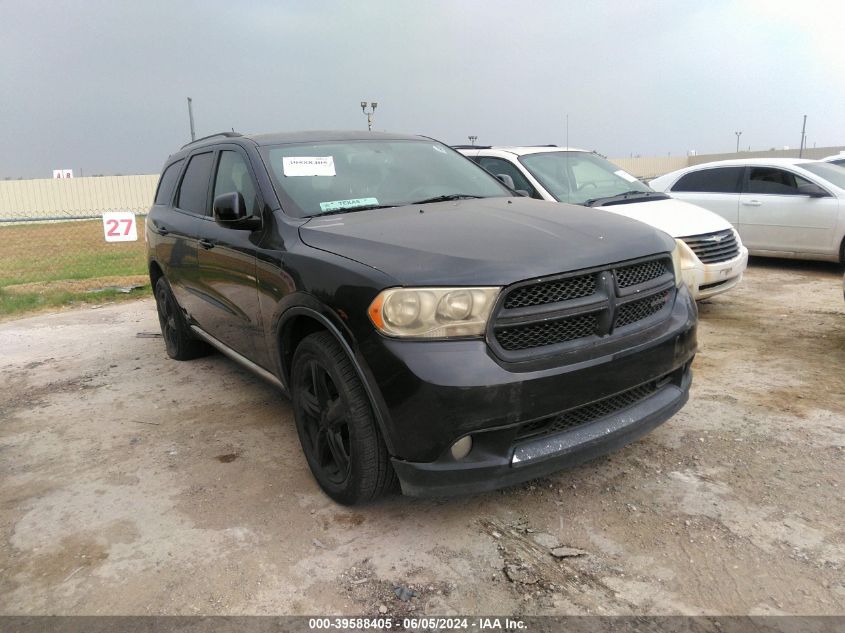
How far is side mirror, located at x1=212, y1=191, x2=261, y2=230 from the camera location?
3.36 m

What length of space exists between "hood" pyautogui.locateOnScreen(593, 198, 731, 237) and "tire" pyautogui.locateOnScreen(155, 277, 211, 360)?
13.0 ft

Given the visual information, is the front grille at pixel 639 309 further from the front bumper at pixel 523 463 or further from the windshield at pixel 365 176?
the windshield at pixel 365 176

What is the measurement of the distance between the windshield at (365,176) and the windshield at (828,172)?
254 inches

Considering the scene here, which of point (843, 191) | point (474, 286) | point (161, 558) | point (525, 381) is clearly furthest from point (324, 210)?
point (843, 191)

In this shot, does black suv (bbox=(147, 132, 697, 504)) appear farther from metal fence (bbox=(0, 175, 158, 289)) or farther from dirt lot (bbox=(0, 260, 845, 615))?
metal fence (bbox=(0, 175, 158, 289))

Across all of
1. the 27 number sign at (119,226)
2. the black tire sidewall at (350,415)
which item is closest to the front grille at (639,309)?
the black tire sidewall at (350,415)

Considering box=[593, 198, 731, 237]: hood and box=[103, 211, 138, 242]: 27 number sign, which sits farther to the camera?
box=[103, 211, 138, 242]: 27 number sign

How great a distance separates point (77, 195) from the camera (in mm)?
36438

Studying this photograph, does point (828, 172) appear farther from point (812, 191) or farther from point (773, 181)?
point (773, 181)

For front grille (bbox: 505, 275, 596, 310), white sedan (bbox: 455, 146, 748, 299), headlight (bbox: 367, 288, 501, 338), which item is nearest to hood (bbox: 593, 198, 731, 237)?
white sedan (bbox: 455, 146, 748, 299)

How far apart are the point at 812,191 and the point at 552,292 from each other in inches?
295

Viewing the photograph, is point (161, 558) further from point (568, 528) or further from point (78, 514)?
point (568, 528)

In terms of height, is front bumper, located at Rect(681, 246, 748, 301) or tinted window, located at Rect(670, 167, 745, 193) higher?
tinted window, located at Rect(670, 167, 745, 193)

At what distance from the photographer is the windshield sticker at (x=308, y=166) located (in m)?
3.56
